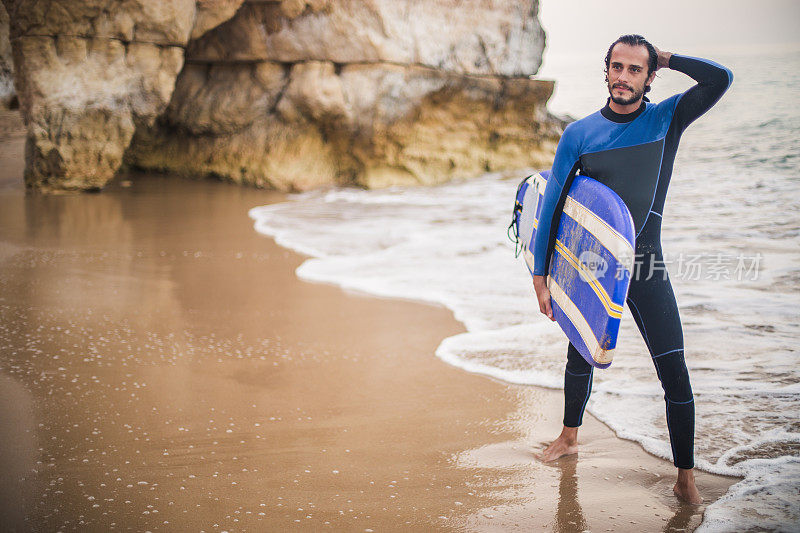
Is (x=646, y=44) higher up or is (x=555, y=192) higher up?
(x=646, y=44)

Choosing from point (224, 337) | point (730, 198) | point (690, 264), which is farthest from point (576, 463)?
point (730, 198)

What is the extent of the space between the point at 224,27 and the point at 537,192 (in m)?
8.75

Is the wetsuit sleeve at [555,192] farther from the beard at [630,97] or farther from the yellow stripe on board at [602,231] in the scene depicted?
the beard at [630,97]

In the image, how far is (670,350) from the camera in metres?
2.39

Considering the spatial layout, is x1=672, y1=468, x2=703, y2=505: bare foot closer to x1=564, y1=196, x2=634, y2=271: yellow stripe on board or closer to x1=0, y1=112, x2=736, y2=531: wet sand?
x1=0, y1=112, x2=736, y2=531: wet sand

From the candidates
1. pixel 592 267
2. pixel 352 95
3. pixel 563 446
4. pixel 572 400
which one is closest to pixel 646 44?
pixel 592 267

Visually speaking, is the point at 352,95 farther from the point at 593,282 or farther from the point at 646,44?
the point at 593,282

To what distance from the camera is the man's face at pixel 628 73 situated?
7.70 feet

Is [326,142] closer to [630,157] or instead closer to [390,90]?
[390,90]

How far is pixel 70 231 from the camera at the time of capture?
682cm

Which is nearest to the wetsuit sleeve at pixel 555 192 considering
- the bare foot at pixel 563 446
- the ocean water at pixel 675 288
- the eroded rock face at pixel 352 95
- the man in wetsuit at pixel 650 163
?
the man in wetsuit at pixel 650 163

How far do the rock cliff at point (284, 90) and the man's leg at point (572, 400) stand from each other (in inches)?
322

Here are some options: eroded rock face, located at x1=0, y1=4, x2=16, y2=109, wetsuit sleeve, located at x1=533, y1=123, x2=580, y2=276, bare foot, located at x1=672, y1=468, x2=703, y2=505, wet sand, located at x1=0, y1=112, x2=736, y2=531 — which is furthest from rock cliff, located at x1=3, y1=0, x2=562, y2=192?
bare foot, located at x1=672, y1=468, x2=703, y2=505

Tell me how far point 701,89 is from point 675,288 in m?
3.21
